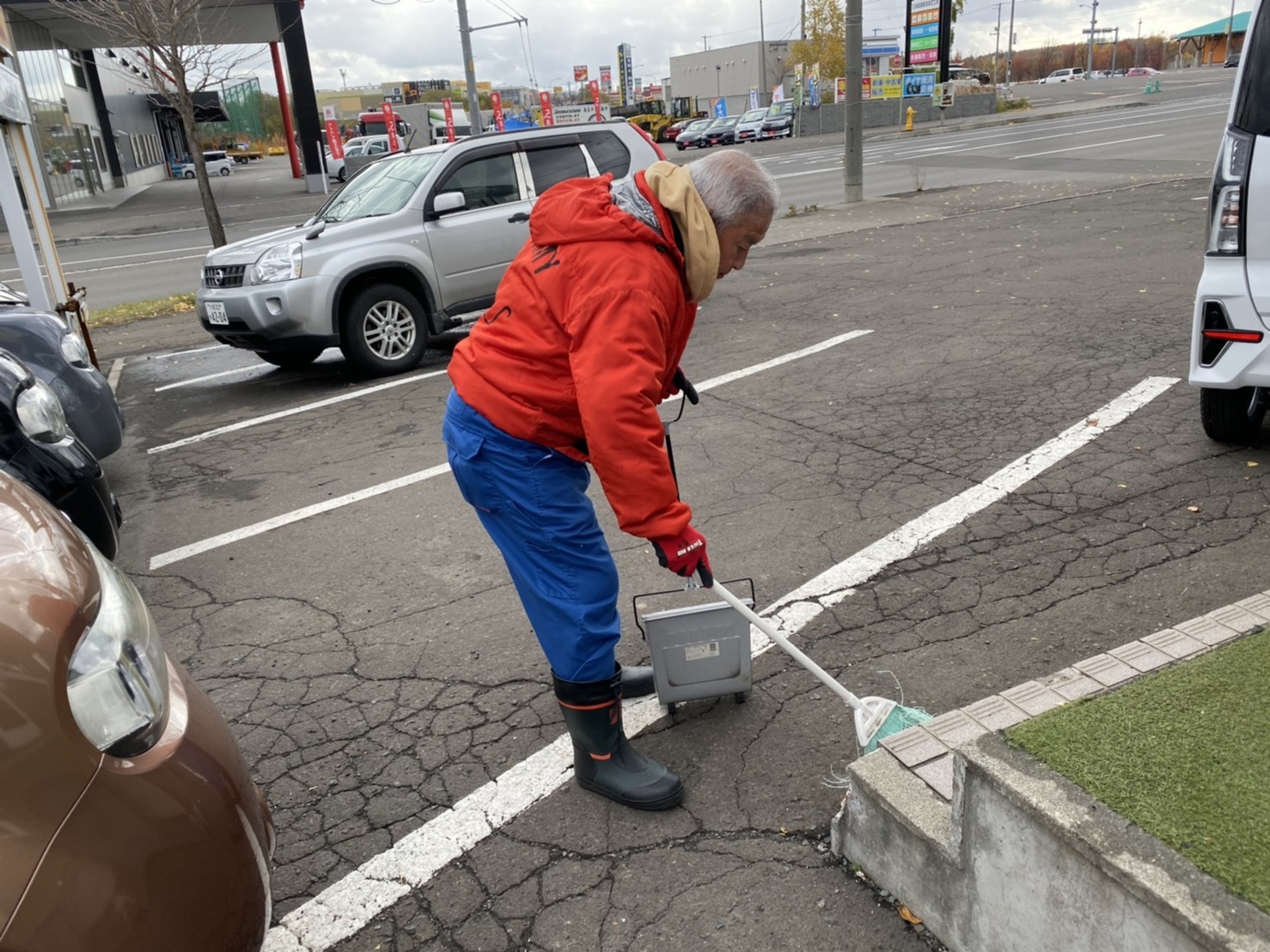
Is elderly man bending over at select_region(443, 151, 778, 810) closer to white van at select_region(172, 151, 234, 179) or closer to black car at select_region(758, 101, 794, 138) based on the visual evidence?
black car at select_region(758, 101, 794, 138)

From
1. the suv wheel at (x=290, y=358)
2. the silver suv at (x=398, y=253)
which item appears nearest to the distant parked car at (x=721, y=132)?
the silver suv at (x=398, y=253)

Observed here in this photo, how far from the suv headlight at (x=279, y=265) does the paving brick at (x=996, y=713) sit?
261 inches

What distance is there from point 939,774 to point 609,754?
3.14ft

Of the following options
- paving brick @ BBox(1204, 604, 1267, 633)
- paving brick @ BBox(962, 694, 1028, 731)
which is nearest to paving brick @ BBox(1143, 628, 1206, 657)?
paving brick @ BBox(1204, 604, 1267, 633)

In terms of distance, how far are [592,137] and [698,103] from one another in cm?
8004

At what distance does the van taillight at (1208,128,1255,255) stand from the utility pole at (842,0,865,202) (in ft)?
41.6

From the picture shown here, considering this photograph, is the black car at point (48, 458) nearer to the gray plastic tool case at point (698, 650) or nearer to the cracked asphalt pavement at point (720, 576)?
the cracked asphalt pavement at point (720, 576)

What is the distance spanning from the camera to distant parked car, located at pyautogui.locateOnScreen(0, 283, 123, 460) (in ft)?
16.7

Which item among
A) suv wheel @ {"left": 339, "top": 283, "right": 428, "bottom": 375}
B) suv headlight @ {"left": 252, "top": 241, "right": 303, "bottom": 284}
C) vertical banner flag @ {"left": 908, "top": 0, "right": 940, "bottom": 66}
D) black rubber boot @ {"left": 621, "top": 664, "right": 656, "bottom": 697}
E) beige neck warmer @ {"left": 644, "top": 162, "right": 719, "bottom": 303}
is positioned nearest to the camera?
beige neck warmer @ {"left": 644, "top": 162, "right": 719, "bottom": 303}

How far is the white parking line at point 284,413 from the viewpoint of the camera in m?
6.83

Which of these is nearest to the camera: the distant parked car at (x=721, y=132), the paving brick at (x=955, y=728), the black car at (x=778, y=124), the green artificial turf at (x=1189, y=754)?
the green artificial turf at (x=1189, y=754)

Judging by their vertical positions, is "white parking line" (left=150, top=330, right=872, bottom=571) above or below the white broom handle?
below

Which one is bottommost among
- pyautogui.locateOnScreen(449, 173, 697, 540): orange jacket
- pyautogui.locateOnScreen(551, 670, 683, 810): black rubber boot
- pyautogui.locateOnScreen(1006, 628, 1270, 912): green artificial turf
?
pyautogui.locateOnScreen(551, 670, 683, 810): black rubber boot

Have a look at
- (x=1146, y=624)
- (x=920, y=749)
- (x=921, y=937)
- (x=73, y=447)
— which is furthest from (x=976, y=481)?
(x=73, y=447)
